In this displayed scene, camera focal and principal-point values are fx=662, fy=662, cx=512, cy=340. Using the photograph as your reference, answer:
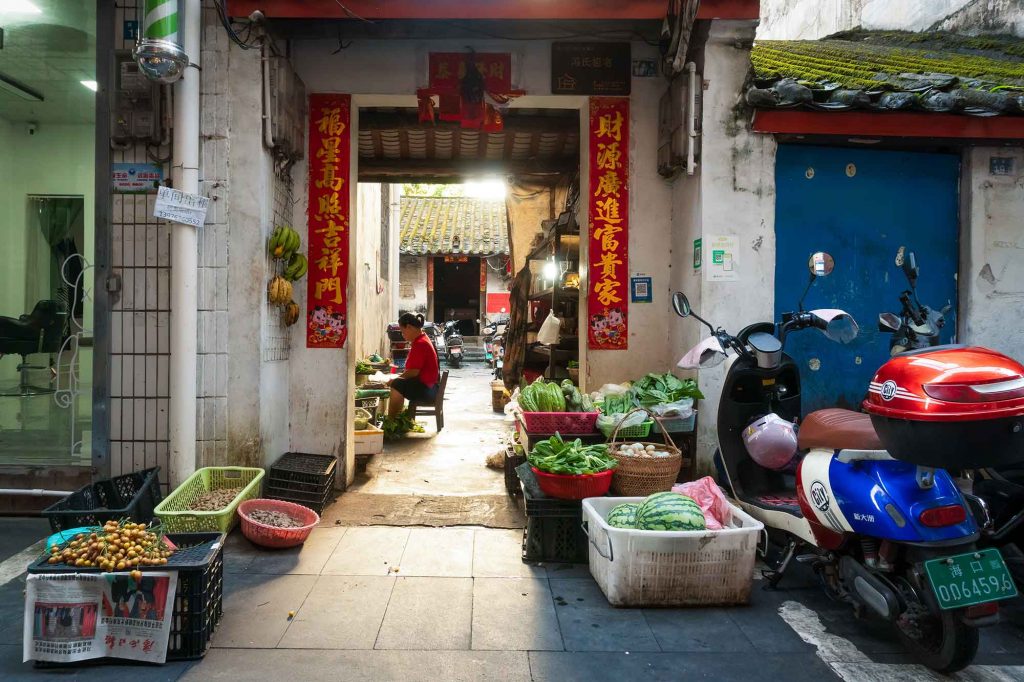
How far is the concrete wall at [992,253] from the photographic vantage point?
5727 millimetres

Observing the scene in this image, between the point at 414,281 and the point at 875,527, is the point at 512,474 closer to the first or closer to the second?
the point at 875,527

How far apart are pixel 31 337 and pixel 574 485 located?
4.82 metres

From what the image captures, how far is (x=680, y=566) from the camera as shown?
3795 millimetres

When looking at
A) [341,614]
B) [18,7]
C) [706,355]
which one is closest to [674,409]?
[706,355]

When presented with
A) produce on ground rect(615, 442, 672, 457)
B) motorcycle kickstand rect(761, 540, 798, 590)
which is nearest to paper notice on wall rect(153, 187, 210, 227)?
produce on ground rect(615, 442, 672, 457)

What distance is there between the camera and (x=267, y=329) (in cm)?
546

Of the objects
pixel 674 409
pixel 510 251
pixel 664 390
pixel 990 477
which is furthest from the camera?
pixel 510 251

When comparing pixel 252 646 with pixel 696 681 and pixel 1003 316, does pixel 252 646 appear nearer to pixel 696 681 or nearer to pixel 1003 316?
pixel 696 681

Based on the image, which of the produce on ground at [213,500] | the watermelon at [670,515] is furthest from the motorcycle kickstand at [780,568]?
the produce on ground at [213,500]

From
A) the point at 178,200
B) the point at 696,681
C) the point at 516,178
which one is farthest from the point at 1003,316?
the point at 178,200

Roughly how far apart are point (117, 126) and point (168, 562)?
3669mm

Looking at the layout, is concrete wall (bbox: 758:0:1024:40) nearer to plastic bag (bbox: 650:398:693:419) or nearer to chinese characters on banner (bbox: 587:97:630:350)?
chinese characters on banner (bbox: 587:97:630:350)

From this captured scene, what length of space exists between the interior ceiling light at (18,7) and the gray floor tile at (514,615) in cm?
602

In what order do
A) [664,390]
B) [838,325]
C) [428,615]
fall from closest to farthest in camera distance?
[428,615], [838,325], [664,390]
